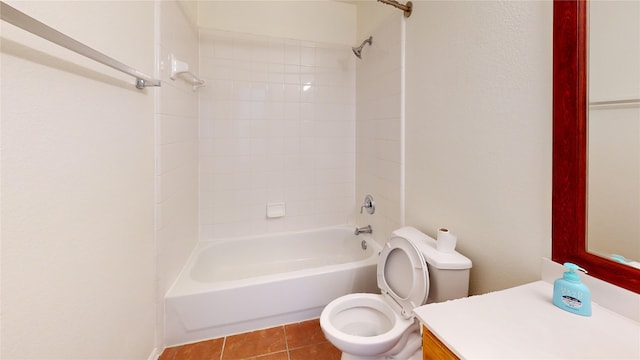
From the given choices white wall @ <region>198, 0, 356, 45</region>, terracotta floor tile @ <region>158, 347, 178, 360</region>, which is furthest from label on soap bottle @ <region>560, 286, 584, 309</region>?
white wall @ <region>198, 0, 356, 45</region>

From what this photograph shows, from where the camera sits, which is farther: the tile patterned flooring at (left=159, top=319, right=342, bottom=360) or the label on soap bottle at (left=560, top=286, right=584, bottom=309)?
the tile patterned flooring at (left=159, top=319, right=342, bottom=360)

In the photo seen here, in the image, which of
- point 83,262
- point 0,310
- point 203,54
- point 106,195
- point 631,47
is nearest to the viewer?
point 0,310

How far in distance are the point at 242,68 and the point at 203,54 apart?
0.33 m

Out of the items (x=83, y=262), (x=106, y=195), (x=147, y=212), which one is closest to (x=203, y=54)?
(x=147, y=212)

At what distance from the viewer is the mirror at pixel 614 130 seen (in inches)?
28.1

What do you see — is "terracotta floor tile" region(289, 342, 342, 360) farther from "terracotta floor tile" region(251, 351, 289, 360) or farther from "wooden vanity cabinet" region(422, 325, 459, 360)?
"wooden vanity cabinet" region(422, 325, 459, 360)

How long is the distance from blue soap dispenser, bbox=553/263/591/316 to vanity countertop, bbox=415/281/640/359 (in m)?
0.02

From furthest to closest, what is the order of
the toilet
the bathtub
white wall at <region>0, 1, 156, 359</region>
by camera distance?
the bathtub < the toilet < white wall at <region>0, 1, 156, 359</region>

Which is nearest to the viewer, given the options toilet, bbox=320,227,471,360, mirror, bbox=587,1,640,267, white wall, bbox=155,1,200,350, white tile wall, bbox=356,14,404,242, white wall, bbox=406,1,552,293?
mirror, bbox=587,1,640,267

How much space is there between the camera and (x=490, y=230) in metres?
1.13

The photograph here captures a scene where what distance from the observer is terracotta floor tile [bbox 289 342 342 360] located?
58.2 inches

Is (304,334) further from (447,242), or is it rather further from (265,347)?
(447,242)

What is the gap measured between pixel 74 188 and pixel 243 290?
43.0 inches

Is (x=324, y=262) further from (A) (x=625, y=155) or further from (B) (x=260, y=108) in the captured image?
(A) (x=625, y=155)
